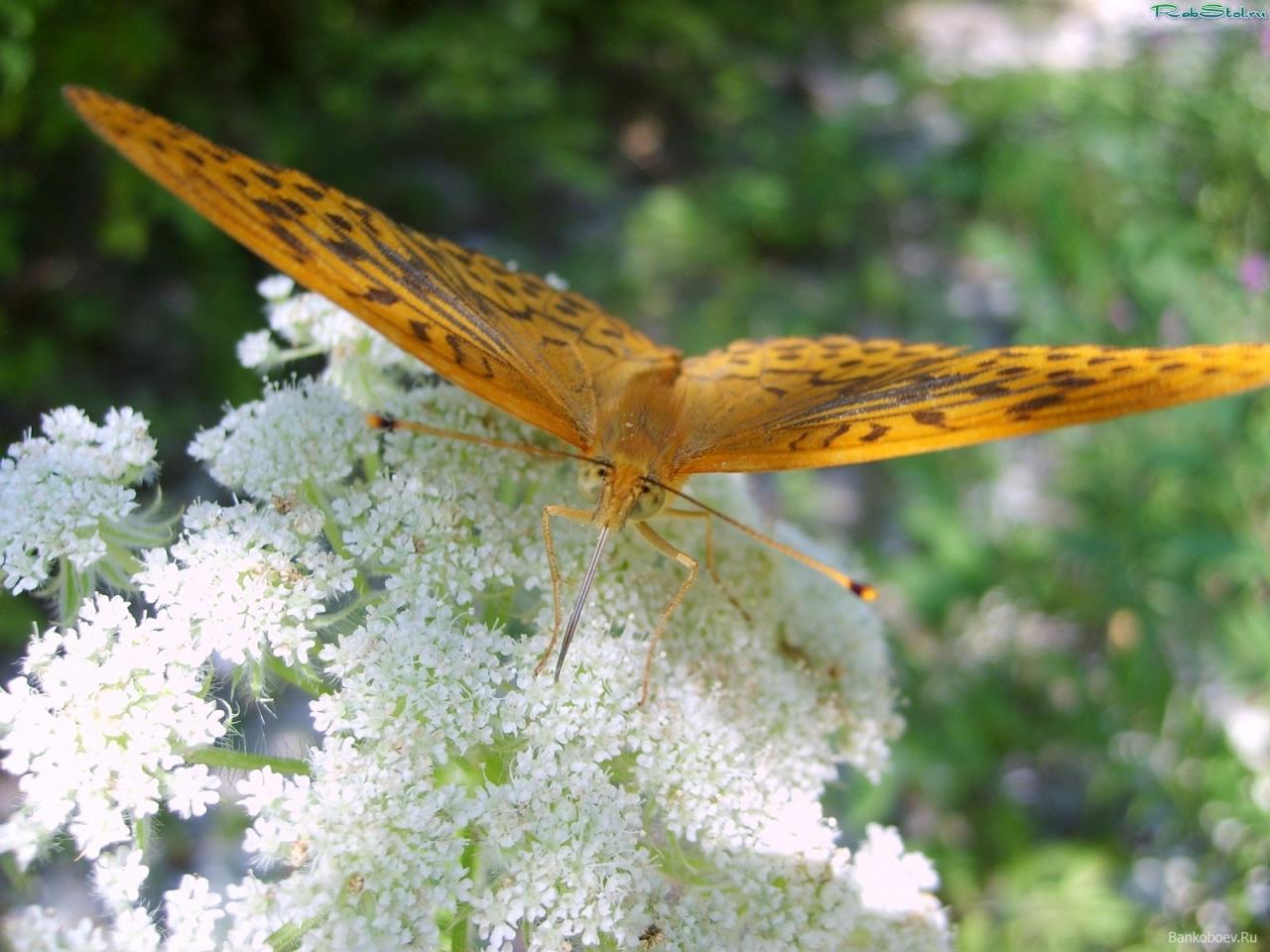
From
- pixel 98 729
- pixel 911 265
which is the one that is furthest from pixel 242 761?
pixel 911 265

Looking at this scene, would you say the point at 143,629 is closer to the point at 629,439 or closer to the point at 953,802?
the point at 629,439

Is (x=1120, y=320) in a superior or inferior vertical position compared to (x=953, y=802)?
superior

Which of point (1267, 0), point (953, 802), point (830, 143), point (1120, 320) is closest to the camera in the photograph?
point (953, 802)

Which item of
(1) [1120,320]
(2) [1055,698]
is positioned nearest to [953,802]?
(2) [1055,698]
